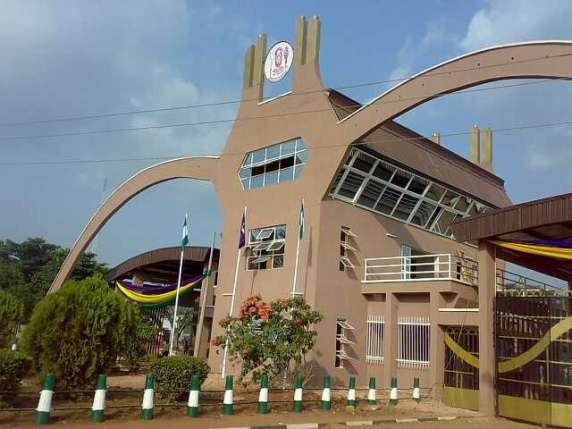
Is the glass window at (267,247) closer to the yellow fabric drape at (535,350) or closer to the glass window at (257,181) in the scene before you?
the glass window at (257,181)

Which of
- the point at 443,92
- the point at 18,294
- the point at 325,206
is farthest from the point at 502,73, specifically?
the point at 18,294

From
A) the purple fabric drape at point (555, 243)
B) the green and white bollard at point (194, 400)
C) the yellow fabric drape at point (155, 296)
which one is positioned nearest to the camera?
the green and white bollard at point (194, 400)

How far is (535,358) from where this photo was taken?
38.3 ft

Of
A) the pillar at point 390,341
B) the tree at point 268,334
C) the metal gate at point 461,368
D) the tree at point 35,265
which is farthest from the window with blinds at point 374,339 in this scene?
the tree at point 35,265

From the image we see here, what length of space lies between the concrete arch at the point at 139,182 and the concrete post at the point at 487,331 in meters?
12.9

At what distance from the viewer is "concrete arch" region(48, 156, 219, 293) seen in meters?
23.7

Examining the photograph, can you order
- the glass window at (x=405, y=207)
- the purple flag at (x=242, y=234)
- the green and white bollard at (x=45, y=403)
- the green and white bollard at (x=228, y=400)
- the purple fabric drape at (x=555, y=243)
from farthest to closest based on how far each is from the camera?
the glass window at (x=405, y=207) → the purple flag at (x=242, y=234) → the purple fabric drape at (x=555, y=243) → the green and white bollard at (x=228, y=400) → the green and white bollard at (x=45, y=403)

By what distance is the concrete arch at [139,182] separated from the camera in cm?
2370

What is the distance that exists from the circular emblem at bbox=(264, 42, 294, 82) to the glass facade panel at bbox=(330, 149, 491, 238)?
4701 mm

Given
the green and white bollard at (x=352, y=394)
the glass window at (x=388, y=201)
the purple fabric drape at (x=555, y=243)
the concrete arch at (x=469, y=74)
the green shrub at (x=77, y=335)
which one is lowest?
the green and white bollard at (x=352, y=394)

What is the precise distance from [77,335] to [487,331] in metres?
9.04

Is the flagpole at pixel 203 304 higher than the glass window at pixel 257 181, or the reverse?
the glass window at pixel 257 181

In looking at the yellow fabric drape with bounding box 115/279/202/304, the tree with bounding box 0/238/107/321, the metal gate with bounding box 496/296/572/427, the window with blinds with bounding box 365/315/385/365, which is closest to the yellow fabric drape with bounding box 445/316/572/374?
the metal gate with bounding box 496/296/572/427

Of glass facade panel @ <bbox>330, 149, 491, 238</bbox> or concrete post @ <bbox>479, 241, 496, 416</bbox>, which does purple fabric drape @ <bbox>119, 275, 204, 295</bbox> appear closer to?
glass facade panel @ <bbox>330, 149, 491, 238</bbox>
